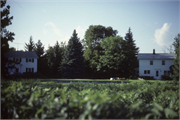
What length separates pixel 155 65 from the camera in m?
39.2

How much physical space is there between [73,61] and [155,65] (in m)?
20.8

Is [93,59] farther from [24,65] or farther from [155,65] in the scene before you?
[24,65]

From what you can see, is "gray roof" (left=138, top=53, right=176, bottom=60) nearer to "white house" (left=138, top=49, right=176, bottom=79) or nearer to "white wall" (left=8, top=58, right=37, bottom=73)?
"white house" (left=138, top=49, right=176, bottom=79)

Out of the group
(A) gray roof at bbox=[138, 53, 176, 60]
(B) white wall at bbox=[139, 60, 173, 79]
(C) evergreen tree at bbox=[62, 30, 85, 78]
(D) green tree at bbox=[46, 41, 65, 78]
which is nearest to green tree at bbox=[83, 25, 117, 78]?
(C) evergreen tree at bbox=[62, 30, 85, 78]

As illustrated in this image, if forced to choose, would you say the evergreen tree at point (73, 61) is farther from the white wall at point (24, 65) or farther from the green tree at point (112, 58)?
the white wall at point (24, 65)

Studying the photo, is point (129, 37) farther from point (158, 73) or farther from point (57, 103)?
point (57, 103)

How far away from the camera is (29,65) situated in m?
40.0

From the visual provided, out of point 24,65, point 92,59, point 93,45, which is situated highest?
point 93,45

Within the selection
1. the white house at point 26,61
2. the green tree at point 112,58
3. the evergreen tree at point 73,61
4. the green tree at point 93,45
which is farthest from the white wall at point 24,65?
the green tree at point 112,58

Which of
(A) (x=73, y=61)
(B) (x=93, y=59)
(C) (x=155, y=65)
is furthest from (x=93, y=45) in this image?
(C) (x=155, y=65)

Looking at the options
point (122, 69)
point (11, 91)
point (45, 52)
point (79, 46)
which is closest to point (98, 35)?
point (79, 46)

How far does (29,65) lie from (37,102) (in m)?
40.1

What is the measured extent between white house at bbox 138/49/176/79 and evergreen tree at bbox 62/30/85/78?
15.5 meters

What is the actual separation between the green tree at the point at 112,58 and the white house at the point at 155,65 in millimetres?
6071
